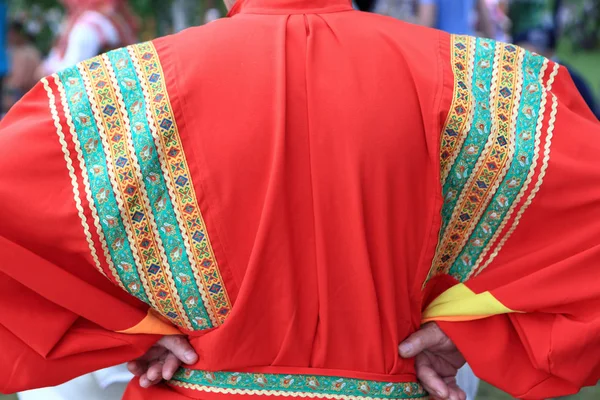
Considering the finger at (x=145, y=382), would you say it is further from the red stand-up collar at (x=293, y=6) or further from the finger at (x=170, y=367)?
the red stand-up collar at (x=293, y=6)

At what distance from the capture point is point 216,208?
1.77 meters

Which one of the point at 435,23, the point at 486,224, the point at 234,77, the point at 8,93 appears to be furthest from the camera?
the point at 8,93

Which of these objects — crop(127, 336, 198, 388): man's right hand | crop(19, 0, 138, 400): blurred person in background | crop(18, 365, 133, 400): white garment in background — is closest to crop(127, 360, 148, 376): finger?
crop(127, 336, 198, 388): man's right hand

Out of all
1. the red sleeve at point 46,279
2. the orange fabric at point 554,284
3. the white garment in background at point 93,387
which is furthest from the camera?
the white garment in background at point 93,387

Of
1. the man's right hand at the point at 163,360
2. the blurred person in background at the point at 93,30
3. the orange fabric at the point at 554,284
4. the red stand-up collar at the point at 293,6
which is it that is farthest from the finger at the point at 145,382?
the blurred person in background at the point at 93,30

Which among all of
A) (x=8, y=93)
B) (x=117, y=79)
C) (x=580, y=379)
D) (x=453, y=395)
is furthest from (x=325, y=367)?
(x=8, y=93)

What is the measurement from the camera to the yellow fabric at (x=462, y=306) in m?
1.89

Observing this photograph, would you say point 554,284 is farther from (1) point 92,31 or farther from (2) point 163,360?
(1) point 92,31

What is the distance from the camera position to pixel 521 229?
1.90 m

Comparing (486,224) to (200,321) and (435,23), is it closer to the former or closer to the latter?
(200,321)

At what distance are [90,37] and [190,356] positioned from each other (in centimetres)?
362

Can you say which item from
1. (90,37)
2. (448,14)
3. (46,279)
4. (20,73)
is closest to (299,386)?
(46,279)

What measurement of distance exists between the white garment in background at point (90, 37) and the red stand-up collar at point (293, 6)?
341 centimetres

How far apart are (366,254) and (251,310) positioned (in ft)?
0.80
